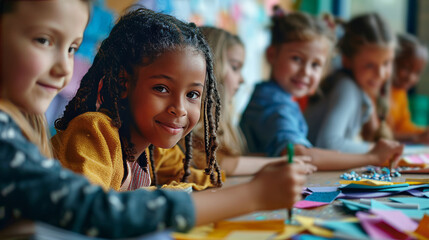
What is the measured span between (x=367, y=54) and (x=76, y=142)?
1.41m

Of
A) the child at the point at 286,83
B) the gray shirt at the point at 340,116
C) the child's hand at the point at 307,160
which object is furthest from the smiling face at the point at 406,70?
the child's hand at the point at 307,160

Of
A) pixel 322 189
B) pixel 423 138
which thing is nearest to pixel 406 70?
pixel 423 138

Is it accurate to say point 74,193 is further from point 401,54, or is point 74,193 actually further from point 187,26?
point 401,54

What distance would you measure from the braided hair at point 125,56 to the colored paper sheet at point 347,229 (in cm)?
33

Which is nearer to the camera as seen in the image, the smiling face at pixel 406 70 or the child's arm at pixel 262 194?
the child's arm at pixel 262 194

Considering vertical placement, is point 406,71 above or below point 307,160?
above

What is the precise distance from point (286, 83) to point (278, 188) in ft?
3.23

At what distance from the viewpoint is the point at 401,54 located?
2.20m

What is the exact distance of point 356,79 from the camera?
5.80 feet

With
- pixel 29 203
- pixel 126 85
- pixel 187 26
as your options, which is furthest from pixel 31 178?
pixel 187 26

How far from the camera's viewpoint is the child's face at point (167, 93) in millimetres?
654

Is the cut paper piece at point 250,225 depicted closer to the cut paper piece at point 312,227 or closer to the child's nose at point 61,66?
the cut paper piece at point 312,227

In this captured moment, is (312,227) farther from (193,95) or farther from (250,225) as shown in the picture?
(193,95)

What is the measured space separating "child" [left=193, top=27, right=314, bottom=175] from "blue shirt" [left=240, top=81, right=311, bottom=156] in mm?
56
